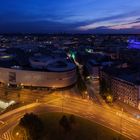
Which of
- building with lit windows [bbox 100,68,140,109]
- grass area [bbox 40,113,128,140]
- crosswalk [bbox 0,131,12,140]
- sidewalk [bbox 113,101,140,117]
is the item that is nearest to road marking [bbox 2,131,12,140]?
crosswalk [bbox 0,131,12,140]

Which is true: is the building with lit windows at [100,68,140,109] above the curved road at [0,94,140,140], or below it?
above

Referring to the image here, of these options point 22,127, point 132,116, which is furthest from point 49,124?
point 132,116

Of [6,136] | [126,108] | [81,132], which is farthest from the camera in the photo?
[126,108]

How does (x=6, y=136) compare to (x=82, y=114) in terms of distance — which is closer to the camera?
(x=6, y=136)

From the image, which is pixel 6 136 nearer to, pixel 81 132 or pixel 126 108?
pixel 81 132

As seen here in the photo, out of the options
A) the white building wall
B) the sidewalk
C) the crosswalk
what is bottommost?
the crosswalk

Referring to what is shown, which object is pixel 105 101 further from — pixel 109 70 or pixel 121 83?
pixel 109 70

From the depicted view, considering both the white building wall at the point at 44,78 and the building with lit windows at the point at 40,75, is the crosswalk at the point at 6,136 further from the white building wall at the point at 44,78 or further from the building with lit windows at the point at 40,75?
the building with lit windows at the point at 40,75

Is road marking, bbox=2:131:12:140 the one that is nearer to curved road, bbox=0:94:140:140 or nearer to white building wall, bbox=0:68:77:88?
curved road, bbox=0:94:140:140

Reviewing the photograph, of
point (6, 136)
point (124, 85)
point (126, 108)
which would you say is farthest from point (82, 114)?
point (6, 136)
